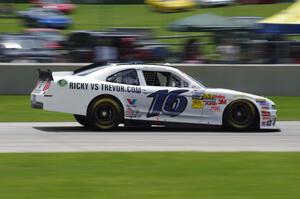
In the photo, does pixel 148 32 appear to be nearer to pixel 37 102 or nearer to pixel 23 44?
pixel 23 44

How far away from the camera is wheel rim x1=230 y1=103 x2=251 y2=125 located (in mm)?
14888

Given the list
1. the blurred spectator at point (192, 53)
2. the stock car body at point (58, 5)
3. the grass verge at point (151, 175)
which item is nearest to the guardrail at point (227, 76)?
the blurred spectator at point (192, 53)

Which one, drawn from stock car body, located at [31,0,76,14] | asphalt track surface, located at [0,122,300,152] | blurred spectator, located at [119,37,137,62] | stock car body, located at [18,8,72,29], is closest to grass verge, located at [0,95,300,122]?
asphalt track surface, located at [0,122,300,152]

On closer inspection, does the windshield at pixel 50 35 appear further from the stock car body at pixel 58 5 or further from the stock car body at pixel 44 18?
the stock car body at pixel 58 5

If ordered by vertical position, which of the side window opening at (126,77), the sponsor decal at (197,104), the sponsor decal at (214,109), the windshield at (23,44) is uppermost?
the windshield at (23,44)

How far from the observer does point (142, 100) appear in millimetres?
14406

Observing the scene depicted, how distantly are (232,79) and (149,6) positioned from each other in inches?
265

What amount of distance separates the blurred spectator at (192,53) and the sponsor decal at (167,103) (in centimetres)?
774

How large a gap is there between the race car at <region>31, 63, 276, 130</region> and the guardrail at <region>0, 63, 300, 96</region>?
6.79m

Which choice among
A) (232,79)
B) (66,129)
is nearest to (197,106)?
(66,129)

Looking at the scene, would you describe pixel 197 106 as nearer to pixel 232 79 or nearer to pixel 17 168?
pixel 17 168

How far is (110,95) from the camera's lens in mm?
14273

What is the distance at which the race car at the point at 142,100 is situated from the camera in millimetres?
14133

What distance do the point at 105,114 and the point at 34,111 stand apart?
4568 millimetres
